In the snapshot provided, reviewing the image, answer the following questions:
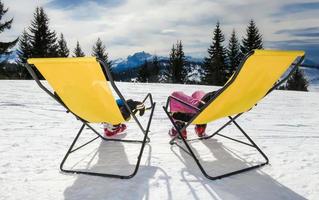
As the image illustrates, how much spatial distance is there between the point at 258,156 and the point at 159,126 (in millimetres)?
A: 1511

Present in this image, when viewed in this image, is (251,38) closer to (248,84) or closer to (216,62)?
(216,62)

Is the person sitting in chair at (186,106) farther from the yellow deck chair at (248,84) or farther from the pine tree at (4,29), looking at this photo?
the pine tree at (4,29)

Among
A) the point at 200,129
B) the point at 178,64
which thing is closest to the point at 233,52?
the point at 178,64

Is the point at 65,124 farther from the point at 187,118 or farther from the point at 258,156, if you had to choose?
the point at 258,156

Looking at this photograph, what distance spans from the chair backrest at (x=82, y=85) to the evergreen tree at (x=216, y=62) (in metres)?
32.8

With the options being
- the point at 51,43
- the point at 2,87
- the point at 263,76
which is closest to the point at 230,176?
the point at 263,76

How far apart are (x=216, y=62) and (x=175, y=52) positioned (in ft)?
20.4

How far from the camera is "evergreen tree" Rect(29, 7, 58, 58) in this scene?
30367 millimetres

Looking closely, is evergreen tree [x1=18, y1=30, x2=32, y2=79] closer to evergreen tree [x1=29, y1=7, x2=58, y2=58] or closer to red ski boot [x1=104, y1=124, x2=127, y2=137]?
evergreen tree [x1=29, y1=7, x2=58, y2=58]

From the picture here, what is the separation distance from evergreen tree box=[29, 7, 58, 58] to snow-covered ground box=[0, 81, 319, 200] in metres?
27.5

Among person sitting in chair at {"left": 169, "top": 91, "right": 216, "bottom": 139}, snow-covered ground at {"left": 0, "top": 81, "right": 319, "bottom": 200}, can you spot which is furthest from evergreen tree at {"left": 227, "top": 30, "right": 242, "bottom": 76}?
person sitting in chair at {"left": 169, "top": 91, "right": 216, "bottom": 139}

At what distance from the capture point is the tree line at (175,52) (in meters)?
30.3

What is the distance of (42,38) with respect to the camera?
30.8 metres

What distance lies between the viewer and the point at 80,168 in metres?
2.74
